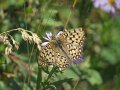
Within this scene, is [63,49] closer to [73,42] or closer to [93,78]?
[73,42]

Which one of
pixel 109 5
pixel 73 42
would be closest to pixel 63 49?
pixel 73 42

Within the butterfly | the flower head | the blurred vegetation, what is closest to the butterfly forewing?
the butterfly

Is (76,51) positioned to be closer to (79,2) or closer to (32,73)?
(32,73)

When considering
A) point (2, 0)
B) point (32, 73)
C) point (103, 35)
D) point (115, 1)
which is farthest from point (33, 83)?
point (115, 1)

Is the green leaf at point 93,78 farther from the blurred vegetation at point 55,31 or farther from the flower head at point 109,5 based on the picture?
the flower head at point 109,5

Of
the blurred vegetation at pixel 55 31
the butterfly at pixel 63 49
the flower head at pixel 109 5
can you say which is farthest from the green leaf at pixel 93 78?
the flower head at pixel 109 5
